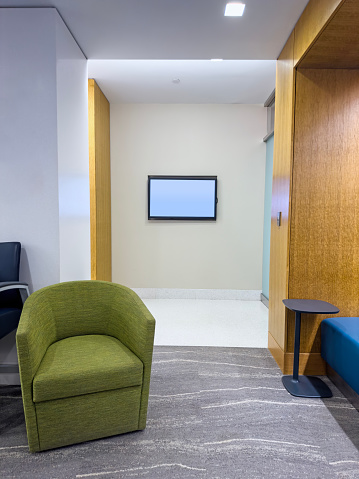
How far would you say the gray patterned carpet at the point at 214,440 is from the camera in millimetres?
1624

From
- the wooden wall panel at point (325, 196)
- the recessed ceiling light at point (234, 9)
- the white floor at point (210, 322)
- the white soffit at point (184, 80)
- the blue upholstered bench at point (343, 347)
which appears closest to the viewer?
the blue upholstered bench at point (343, 347)

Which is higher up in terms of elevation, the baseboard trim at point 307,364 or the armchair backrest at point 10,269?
the armchair backrest at point 10,269

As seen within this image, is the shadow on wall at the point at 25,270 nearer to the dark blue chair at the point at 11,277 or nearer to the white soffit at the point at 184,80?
the dark blue chair at the point at 11,277

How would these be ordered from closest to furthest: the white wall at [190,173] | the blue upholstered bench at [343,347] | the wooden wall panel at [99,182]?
1. the blue upholstered bench at [343,347]
2. the wooden wall panel at [99,182]
3. the white wall at [190,173]

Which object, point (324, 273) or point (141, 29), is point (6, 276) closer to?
point (141, 29)

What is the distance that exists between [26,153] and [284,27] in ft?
6.36

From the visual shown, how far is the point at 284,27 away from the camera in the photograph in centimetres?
251

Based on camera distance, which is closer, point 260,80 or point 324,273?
point 324,273

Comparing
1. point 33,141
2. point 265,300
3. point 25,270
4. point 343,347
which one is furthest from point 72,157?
point 265,300

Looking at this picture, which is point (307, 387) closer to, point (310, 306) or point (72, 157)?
point (310, 306)

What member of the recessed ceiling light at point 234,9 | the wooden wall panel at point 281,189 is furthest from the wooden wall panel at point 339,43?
the recessed ceiling light at point 234,9

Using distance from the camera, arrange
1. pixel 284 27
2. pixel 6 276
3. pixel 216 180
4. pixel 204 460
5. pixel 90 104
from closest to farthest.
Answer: pixel 204 460 → pixel 6 276 → pixel 284 27 → pixel 90 104 → pixel 216 180

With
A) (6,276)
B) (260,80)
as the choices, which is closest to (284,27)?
(260,80)

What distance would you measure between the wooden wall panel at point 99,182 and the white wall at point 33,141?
144 cm
